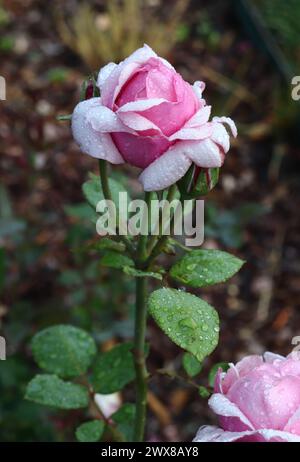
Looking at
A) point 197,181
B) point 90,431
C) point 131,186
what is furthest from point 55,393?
point 131,186

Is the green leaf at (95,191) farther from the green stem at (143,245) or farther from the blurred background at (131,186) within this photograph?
the blurred background at (131,186)

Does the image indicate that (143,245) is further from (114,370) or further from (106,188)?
(114,370)

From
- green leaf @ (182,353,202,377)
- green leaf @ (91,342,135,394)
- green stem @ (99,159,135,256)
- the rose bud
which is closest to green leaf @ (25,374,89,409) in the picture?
green leaf @ (91,342,135,394)

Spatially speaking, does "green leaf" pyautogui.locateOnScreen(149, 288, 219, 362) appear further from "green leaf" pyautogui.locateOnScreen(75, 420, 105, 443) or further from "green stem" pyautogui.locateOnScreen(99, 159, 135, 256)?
"green leaf" pyautogui.locateOnScreen(75, 420, 105, 443)

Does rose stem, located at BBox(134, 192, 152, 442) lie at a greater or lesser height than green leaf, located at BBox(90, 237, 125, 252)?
lesser

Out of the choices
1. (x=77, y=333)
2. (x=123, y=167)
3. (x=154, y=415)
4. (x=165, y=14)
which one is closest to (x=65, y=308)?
(x=154, y=415)

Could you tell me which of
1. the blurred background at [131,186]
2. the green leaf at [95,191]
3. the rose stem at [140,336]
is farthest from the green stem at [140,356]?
the blurred background at [131,186]
